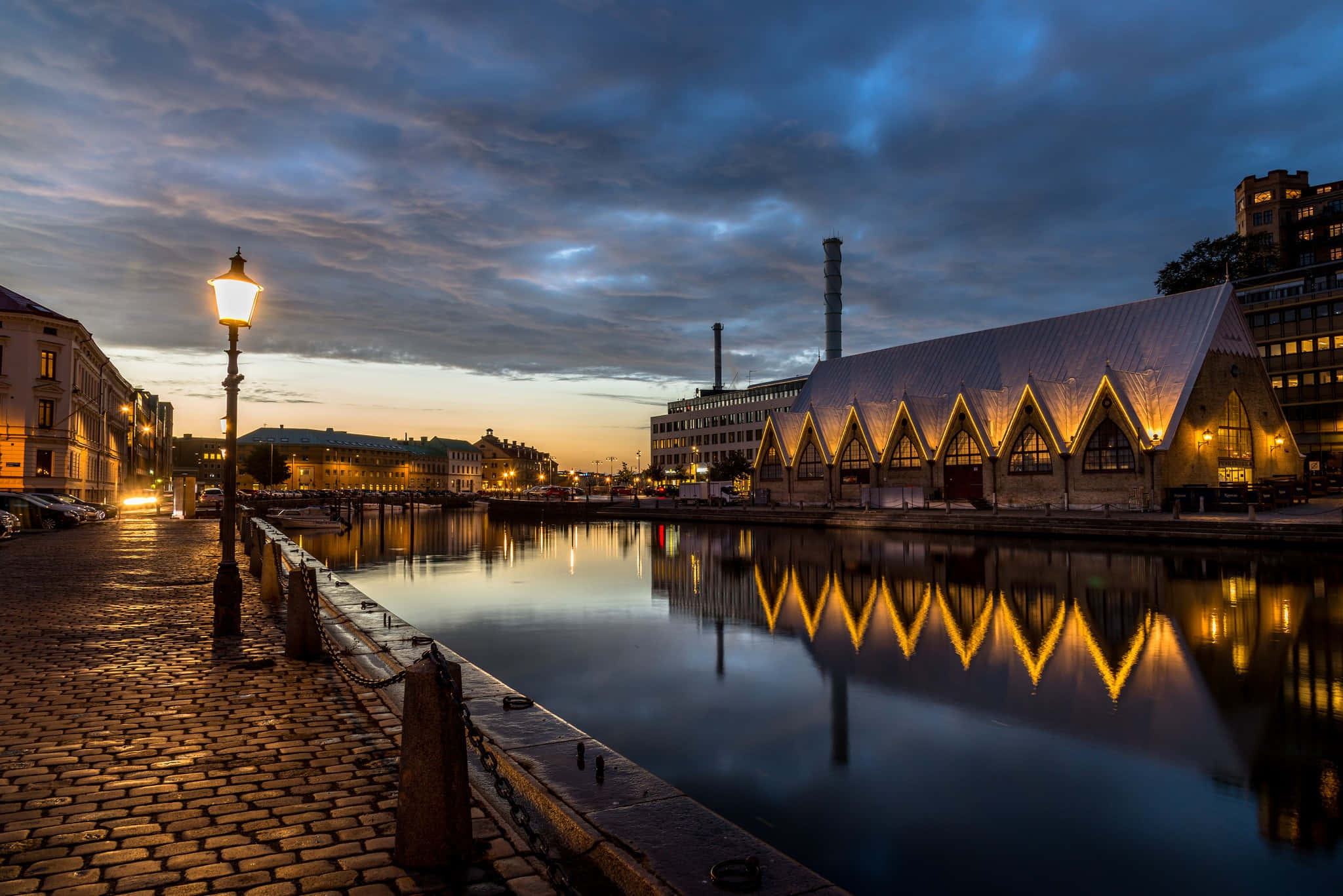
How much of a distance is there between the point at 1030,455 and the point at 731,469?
2361 inches

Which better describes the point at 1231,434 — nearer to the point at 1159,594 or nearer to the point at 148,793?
the point at 1159,594

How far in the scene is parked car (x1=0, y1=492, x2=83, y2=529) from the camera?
1484 inches

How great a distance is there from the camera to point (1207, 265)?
69.2 m

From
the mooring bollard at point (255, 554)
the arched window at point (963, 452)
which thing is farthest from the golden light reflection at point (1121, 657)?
the arched window at point (963, 452)

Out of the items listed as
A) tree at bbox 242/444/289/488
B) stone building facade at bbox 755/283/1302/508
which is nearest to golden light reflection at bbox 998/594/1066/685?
stone building facade at bbox 755/283/1302/508

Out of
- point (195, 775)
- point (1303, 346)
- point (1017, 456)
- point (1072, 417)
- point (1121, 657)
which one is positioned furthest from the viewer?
point (1303, 346)

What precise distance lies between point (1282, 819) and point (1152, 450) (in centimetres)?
4278

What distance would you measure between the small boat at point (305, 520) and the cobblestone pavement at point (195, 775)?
167ft

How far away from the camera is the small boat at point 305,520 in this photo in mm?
59500

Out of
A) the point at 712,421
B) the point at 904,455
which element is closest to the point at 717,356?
the point at 712,421

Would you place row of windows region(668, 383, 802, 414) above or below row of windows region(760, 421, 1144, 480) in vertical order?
above

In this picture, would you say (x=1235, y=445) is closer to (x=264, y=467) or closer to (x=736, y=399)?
(x=736, y=399)

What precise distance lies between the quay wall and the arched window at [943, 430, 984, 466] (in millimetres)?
51605

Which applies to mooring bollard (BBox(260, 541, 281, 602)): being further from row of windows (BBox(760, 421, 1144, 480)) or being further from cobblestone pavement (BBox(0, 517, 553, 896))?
row of windows (BBox(760, 421, 1144, 480))
